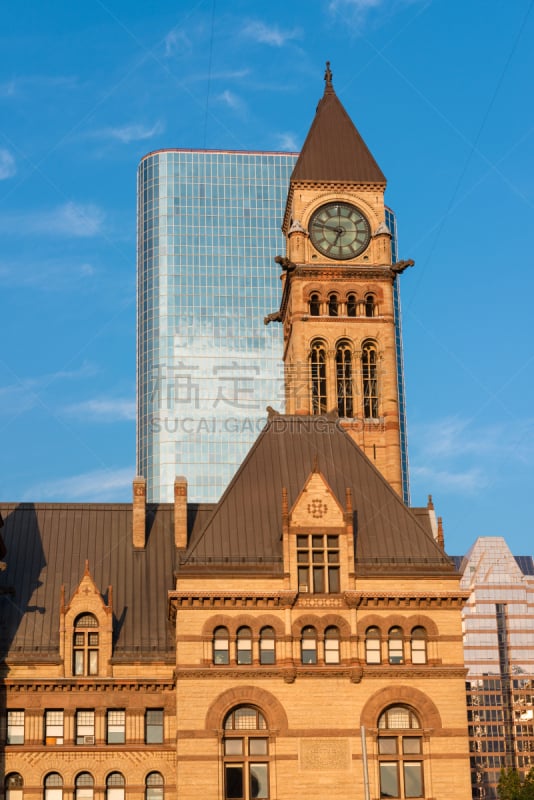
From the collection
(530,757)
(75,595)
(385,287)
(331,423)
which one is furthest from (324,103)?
(530,757)

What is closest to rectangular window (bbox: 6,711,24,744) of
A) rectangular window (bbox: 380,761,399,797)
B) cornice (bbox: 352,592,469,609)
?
cornice (bbox: 352,592,469,609)

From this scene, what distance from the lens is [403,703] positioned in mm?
62469

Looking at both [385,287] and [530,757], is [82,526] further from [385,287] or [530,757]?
[530,757]

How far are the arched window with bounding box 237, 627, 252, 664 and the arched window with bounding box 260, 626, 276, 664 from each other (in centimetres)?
56

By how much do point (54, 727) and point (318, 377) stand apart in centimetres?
3384

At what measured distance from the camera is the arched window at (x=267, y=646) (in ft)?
206

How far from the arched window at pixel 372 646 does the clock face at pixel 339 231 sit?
36.2 metres

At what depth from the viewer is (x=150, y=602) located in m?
68.2

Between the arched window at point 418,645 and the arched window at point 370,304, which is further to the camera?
the arched window at point 370,304

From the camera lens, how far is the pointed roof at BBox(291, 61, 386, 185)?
9419cm

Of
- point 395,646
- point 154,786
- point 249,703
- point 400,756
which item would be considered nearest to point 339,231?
point 395,646

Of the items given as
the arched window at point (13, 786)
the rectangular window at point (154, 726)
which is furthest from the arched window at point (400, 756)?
the arched window at point (13, 786)

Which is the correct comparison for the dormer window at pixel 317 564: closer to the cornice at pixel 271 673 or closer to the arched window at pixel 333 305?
the cornice at pixel 271 673

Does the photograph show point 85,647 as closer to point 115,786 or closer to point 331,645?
point 115,786
